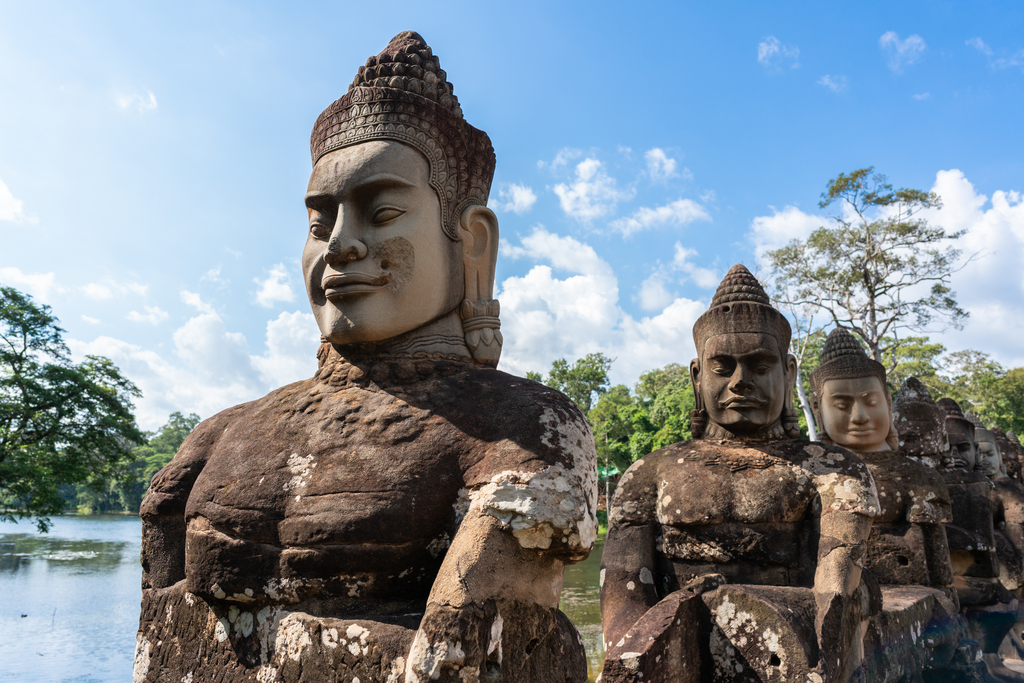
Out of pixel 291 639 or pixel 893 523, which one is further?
pixel 893 523

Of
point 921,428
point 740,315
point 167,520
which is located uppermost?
point 740,315

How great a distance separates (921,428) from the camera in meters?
8.10

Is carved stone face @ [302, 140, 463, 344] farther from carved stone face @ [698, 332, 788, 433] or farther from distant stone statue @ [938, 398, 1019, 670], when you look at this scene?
distant stone statue @ [938, 398, 1019, 670]

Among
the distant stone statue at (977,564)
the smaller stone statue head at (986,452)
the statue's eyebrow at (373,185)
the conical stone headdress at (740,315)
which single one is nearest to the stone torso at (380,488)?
the statue's eyebrow at (373,185)

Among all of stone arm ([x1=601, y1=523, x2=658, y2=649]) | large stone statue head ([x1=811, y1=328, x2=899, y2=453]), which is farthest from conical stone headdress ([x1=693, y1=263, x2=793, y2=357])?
large stone statue head ([x1=811, y1=328, x2=899, y2=453])

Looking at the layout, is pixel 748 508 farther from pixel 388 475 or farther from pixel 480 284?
pixel 388 475

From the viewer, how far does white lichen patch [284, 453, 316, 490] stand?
8.75 feet

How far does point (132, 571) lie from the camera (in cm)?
2142

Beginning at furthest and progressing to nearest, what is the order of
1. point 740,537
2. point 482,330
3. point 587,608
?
1. point 587,608
2. point 740,537
3. point 482,330

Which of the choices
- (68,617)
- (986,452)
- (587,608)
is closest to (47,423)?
(68,617)

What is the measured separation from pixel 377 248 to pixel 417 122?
0.62m

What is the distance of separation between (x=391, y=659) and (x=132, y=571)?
74.8ft

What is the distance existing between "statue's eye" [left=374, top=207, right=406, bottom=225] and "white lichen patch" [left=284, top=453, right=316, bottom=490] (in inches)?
39.4

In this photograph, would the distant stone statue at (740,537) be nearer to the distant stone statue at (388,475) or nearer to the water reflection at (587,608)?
the distant stone statue at (388,475)
